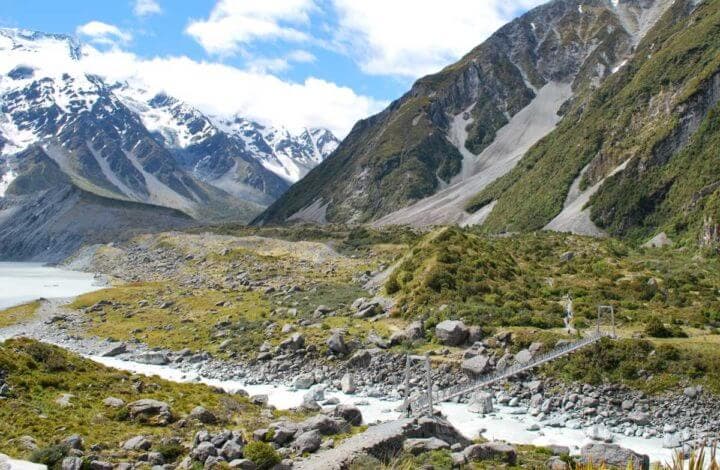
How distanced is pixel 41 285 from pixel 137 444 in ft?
348

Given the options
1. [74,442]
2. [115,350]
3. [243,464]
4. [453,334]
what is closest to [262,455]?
[243,464]

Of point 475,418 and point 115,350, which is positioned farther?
point 115,350

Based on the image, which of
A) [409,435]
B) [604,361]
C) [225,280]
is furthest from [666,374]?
[225,280]

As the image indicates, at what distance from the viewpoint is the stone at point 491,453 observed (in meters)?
22.8

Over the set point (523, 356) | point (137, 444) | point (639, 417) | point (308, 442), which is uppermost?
point (137, 444)

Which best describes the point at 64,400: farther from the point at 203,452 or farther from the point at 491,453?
the point at 491,453

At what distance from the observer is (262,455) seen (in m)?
21.1

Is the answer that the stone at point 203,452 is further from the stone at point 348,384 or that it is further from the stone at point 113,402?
the stone at point 348,384

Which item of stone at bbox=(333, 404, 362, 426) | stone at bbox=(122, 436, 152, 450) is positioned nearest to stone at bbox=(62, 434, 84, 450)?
stone at bbox=(122, 436, 152, 450)

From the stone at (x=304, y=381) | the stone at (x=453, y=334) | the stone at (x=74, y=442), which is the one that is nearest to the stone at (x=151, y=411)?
the stone at (x=74, y=442)

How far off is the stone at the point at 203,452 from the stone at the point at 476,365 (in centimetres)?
2093

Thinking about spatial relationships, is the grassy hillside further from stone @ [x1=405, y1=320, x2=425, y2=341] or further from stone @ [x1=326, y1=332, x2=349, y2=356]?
stone @ [x1=326, y1=332, x2=349, y2=356]

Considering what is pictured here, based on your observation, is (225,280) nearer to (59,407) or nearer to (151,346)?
(151,346)

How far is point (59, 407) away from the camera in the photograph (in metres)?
25.6
